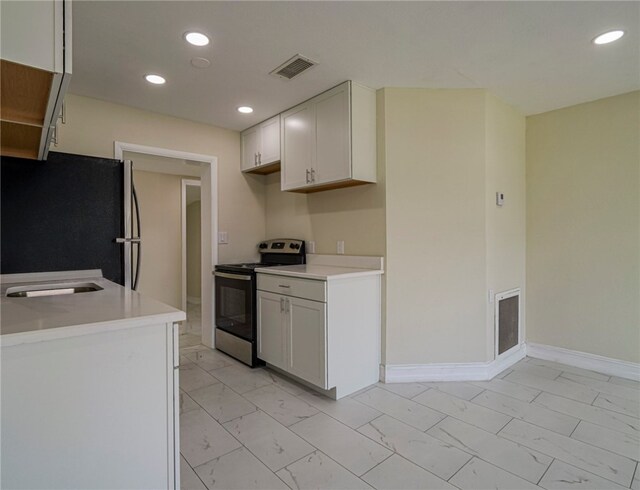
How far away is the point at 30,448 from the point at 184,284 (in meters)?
4.52

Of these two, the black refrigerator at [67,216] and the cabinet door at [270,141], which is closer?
the black refrigerator at [67,216]

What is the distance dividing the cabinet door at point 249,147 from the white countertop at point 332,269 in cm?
124

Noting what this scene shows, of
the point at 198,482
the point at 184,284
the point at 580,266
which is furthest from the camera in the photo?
the point at 184,284

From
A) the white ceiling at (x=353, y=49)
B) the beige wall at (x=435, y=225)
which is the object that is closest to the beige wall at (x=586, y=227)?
the white ceiling at (x=353, y=49)

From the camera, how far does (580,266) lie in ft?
10.6

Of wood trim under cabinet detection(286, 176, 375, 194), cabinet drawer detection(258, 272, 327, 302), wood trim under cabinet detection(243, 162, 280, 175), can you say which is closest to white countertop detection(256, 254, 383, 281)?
cabinet drawer detection(258, 272, 327, 302)

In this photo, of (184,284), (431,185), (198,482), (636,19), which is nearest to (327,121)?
(431,185)

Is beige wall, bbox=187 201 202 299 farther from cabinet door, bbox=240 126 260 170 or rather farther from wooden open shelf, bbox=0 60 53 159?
wooden open shelf, bbox=0 60 53 159

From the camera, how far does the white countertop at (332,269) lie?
2619 mm

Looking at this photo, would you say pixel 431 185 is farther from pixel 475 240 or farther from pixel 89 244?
pixel 89 244

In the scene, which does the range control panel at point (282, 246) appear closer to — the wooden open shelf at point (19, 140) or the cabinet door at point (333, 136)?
the cabinet door at point (333, 136)

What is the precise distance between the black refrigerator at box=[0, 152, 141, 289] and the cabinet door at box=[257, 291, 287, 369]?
1.07 metres

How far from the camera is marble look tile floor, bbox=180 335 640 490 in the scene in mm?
1724

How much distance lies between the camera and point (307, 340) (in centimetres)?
266
